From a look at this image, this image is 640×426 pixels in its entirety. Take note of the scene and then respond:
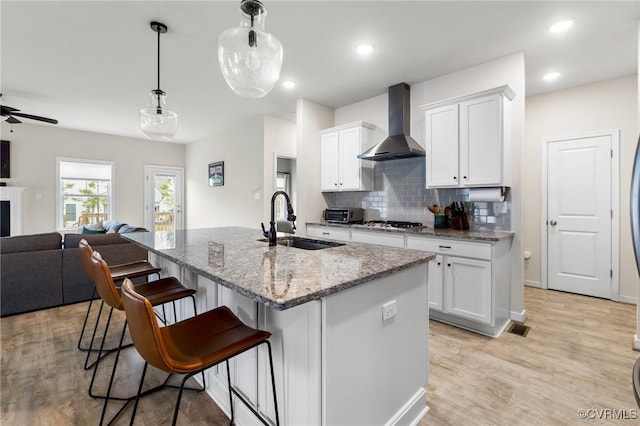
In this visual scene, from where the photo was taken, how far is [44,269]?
3359 mm

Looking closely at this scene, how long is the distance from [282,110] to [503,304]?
399 centimetres

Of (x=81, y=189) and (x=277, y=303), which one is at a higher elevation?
(x=81, y=189)

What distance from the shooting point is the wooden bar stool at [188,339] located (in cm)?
105

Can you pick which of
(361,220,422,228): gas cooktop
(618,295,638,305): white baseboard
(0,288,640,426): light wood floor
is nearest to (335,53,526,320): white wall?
(0,288,640,426): light wood floor

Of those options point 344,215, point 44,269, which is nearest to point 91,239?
point 44,269

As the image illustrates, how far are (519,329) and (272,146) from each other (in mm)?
4293

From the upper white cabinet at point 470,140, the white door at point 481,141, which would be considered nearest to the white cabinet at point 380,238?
the upper white cabinet at point 470,140

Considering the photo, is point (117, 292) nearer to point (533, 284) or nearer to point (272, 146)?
point (272, 146)

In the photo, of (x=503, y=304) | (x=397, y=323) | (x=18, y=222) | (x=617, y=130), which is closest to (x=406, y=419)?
(x=397, y=323)

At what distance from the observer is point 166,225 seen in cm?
747

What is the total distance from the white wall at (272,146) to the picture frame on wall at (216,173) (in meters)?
1.52

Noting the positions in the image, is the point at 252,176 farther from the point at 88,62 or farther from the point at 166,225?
the point at 166,225

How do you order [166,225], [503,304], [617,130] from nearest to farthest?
[503,304]
[617,130]
[166,225]

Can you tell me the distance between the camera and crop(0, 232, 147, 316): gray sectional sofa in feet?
10.4
